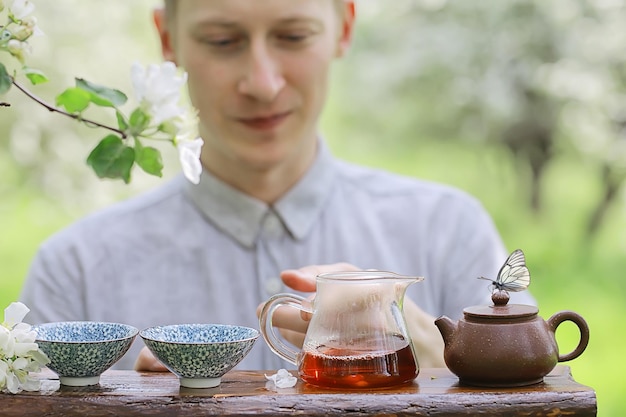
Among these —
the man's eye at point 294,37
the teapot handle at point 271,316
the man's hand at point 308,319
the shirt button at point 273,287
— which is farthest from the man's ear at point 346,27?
the teapot handle at point 271,316

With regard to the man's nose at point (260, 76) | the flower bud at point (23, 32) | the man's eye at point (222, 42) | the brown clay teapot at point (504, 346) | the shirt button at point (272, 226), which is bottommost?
the brown clay teapot at point (504, 346)

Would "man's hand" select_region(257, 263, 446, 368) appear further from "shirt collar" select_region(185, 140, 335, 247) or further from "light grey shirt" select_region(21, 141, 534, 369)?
"shirt collar" select_region(185, 140, 335, 247)

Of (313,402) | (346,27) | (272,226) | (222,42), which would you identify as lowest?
(313,402)

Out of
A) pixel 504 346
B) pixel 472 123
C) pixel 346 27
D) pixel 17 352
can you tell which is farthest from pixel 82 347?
pixel 472 123

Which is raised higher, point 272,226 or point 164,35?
point 164,35

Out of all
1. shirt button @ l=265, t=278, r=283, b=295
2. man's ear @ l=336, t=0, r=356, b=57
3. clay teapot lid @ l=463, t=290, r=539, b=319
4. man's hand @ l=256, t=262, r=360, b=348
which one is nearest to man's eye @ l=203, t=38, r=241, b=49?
man's ear @ l=336, t=0, r=356, b=57

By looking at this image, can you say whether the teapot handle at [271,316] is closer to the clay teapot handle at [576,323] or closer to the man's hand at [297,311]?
the man's hand at [297,311]

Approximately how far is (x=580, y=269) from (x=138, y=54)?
3140mm

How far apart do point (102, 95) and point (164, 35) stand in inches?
47.2

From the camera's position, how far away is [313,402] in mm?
1037

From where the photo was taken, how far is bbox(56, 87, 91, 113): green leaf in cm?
93

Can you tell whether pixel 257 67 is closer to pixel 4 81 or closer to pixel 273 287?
pixel 273 287

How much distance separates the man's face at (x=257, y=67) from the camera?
178cm

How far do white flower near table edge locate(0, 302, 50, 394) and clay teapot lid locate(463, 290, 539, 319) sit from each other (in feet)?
1.70
